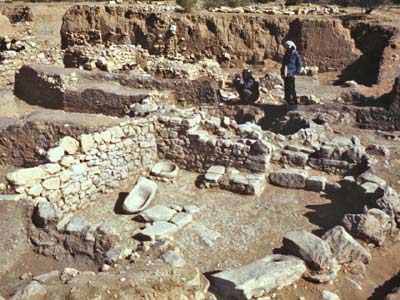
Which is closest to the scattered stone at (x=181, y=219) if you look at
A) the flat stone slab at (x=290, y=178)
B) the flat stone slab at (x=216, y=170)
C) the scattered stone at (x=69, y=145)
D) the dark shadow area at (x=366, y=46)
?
the flat stone slab at (x=216, y=170)

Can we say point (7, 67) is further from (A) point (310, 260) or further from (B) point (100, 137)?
(A) point (310, 260)

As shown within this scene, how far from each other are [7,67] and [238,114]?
774 cm

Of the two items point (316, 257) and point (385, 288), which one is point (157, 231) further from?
point (385, 288)

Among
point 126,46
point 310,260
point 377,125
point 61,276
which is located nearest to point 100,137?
point 61,276

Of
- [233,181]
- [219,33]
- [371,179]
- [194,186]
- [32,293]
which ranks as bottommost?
[194,186]

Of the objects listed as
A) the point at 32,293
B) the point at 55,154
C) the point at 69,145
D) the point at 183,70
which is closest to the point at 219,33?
the point at 183,70

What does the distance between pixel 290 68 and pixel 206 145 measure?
3.28 meters

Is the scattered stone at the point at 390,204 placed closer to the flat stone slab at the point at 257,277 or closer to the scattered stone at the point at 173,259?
the flat stone slab at the point at 257,277

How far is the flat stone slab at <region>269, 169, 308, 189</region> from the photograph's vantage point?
8.09 metres

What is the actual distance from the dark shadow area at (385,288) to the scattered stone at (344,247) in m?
0.36

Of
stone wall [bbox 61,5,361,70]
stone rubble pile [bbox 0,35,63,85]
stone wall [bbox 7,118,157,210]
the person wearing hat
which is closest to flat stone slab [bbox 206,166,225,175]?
stone wall [bbox 7,118,157,210]

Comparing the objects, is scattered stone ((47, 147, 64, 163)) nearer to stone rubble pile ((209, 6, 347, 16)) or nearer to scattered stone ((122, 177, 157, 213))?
scattered stone ((122, 177, 157, 213))

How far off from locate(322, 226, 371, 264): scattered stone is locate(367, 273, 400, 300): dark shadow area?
36 centimetres

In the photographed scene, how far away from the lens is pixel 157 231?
6812mm
